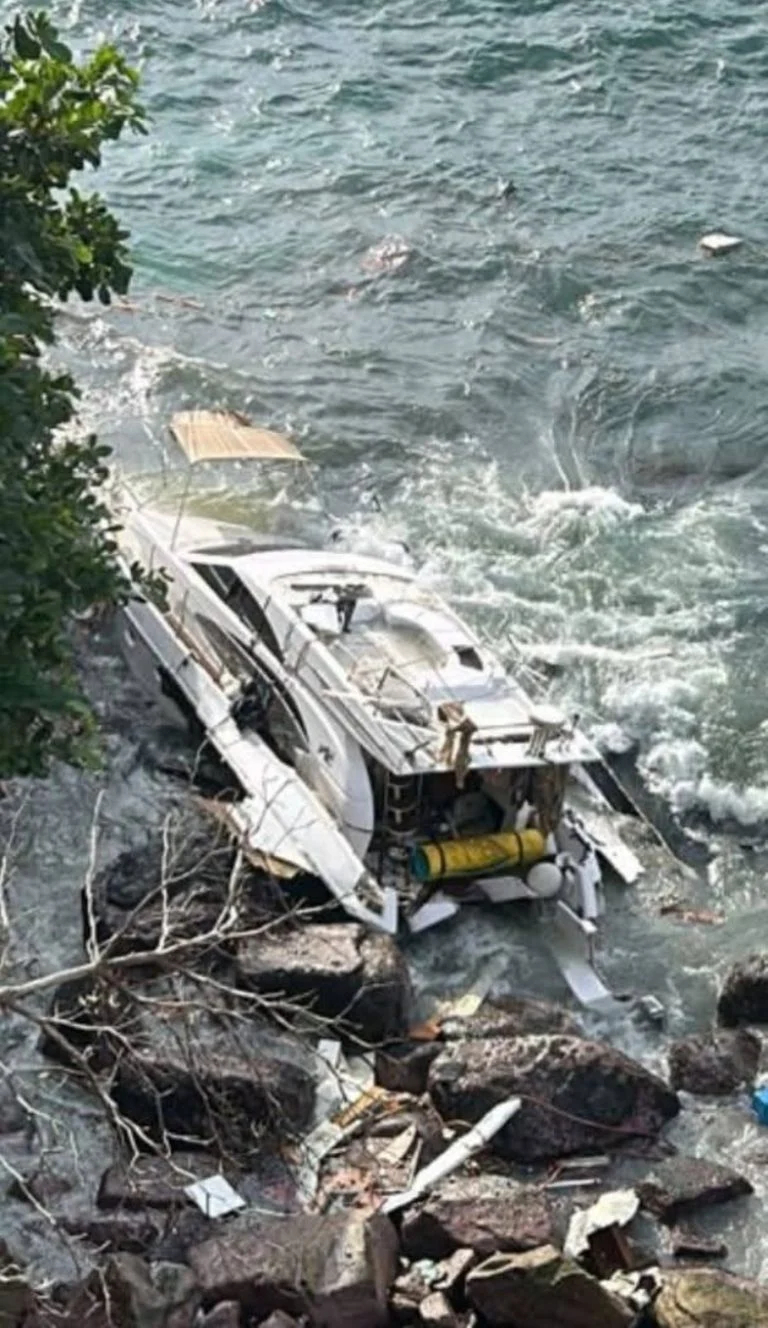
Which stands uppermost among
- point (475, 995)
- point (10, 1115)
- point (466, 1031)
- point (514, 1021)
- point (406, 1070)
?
point (10, 1115)

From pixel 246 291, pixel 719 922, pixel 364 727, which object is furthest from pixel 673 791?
pixel 246 291

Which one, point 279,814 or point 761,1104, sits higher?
point 279,814

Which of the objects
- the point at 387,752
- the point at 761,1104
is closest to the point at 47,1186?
the point at 387,752

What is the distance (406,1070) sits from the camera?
48.0ft

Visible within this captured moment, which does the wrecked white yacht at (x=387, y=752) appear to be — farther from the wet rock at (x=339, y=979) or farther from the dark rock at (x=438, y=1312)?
the dark rock at (x=438, y=1312)

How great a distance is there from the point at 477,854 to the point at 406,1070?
2.43 metres

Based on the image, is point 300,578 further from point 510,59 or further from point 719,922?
point 510,59

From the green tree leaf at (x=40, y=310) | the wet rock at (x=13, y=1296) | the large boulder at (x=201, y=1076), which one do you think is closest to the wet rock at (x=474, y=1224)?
the large boulder at (x=201, y=1076)

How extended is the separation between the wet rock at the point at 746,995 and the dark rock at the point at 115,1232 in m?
5.46

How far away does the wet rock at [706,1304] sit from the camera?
39.7ft

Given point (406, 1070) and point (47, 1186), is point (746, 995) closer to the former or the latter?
point (406, 1070)

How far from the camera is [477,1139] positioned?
1388 centimetres

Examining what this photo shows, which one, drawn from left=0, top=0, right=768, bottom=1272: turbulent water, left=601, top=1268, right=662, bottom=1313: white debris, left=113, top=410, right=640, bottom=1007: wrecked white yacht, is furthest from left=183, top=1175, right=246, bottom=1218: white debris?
left=0, top=0, right=768, bottom=1272: turbulent water

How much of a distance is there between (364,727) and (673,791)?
381 cm
